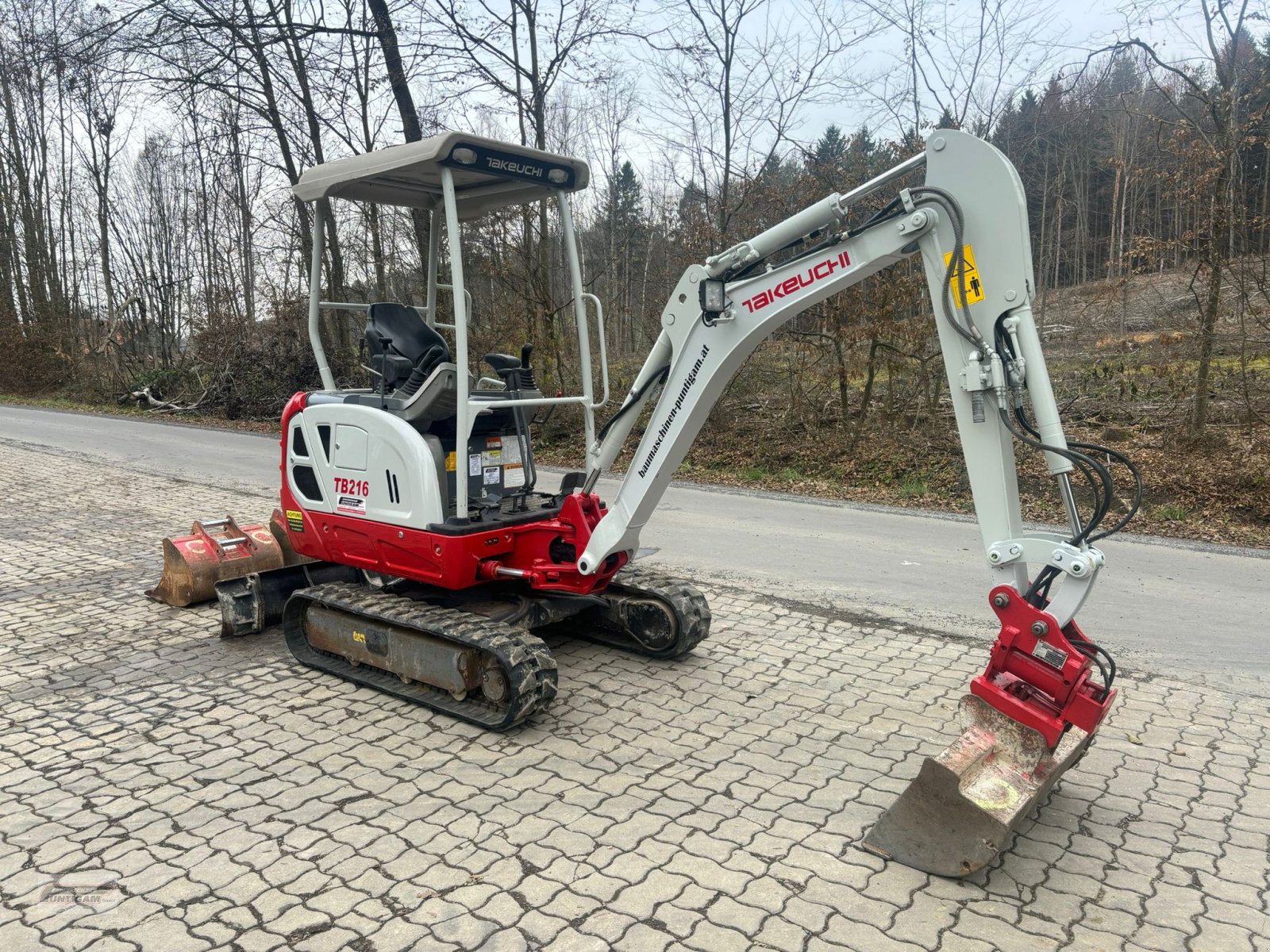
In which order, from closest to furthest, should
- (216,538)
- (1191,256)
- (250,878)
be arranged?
(250,878), (216,538), (1191,256)

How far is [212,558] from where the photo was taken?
6.98 m

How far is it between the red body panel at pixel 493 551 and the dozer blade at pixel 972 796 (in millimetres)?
2313

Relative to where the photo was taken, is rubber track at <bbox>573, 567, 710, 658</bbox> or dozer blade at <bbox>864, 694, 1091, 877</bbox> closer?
dozer blade at <bbox>864, 694, 1091, 877</bbox>

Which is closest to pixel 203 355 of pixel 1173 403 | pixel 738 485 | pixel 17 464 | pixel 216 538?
pixel 17 464

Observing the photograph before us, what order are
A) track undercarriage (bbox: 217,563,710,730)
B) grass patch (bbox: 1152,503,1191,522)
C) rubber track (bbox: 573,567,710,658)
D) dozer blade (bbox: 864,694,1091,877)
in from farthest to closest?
grass patch (bbox: 1152,503,1191,522), rubber track (bbox: 573,567,710,658), track undercarriage (bbox: 217,563,710,730), dozer blade (bbox: 864,694,1091,877)

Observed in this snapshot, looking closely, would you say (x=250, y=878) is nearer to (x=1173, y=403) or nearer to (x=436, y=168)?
(x=436, y=168)

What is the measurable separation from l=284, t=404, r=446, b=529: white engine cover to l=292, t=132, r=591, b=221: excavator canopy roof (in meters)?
1.39

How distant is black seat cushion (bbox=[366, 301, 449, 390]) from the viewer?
5332 millimetres

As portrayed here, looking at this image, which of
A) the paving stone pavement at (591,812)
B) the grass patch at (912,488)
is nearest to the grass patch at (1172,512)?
the grass patch at (912,488)

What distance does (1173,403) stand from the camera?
39.7ft

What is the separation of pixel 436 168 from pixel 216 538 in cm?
383

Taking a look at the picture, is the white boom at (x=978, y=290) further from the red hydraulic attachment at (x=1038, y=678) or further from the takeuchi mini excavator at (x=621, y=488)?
the red hydraulic attachment at (x=1038, y=678)

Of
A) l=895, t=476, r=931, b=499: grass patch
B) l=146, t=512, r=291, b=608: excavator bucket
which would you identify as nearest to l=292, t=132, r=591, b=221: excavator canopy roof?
l=146, t=512, r=291, b=608: excavator bucket

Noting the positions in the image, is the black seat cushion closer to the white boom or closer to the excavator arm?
the white boom
